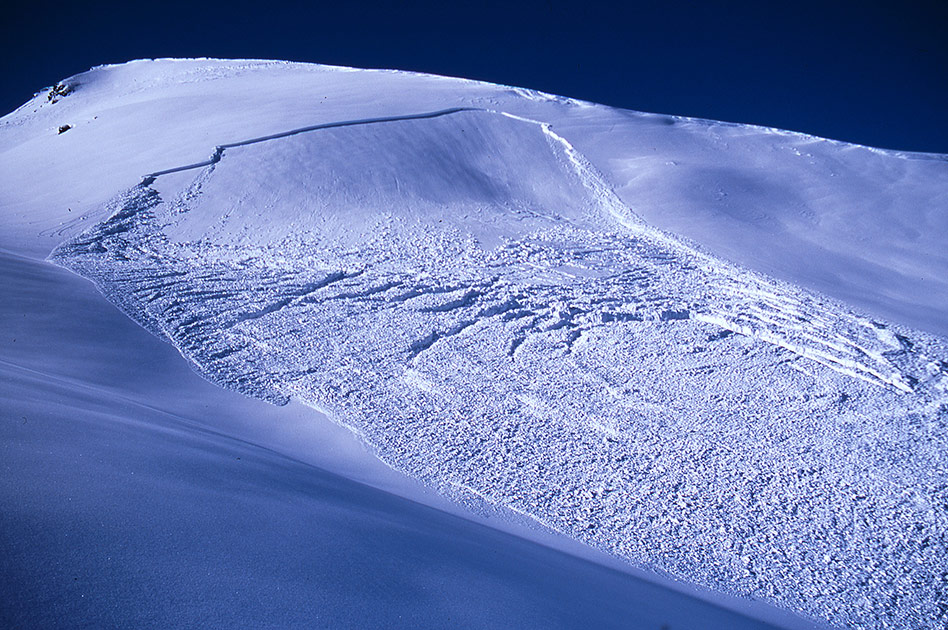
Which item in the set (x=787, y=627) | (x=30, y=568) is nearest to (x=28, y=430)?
(x=30, y=568)

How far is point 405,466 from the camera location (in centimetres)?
340

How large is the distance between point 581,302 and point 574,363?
999 mm

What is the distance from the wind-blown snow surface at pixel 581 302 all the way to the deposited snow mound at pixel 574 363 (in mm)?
23

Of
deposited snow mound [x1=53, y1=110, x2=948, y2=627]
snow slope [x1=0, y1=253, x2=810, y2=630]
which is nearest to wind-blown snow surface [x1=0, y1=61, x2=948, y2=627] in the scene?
deposited snow mound [x1=53, y1=110, x2=948, y2=627]

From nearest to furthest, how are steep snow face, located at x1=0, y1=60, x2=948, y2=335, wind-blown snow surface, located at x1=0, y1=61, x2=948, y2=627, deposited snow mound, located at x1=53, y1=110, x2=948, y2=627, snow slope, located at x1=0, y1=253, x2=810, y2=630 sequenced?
1. snow slope, located at x1=0, y1=253, x2=810, y2=630
2. deposited snow mound, located at x1=53, y1=110, x2=948, y2=627
3. wind-blown snow surface, located at x1=0, y1=61, x2=948, y2=627
4. steep snow face, located at x1=0, y1=60, x2=948, y2=335

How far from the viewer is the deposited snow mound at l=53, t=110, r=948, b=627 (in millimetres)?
3090

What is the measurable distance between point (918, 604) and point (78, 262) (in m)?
6.81

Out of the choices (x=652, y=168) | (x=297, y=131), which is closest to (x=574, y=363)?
(x=652, y=168)

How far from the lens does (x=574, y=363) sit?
4.67m

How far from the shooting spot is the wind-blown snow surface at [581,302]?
323 cm

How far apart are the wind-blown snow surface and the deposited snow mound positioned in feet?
0.08

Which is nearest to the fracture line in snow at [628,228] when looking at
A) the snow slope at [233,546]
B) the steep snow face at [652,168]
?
the steep snow face at [652,168]

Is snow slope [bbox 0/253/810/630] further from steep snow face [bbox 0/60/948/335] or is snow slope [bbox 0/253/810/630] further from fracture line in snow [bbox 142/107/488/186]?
fracture line in snow [bbox 142/107/488/186]

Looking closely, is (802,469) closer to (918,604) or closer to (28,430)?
(918,604)
